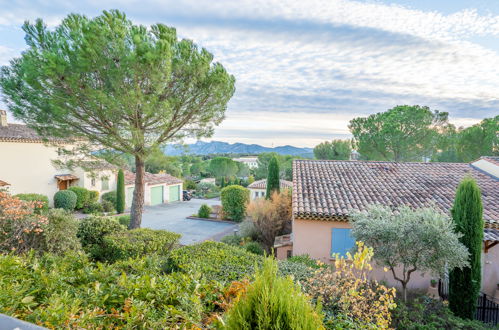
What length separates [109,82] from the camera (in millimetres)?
10336

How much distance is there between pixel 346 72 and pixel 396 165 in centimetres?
638

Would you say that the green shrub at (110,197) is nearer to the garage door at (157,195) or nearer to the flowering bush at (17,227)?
the garage door at (157,195)

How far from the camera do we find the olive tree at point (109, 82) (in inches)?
389

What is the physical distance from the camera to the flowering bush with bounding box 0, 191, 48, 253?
6.76m

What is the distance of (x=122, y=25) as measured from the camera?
33.7ft

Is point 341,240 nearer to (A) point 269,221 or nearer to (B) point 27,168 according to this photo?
(A) point 269,221

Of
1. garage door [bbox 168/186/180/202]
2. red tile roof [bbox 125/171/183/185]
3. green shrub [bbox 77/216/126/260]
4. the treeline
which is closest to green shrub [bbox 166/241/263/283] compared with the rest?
green shrub [bbox 77/216/126/260]

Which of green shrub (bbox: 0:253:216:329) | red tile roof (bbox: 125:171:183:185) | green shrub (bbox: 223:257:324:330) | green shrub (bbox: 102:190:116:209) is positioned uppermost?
green shrub (bbox: 223:257:324:330)

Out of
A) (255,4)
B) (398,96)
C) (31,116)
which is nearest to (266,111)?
(398,96)

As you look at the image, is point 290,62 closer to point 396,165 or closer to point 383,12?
point 383,12

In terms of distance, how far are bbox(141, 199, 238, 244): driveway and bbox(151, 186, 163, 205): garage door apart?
A: 961mm

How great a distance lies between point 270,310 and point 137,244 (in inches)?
275

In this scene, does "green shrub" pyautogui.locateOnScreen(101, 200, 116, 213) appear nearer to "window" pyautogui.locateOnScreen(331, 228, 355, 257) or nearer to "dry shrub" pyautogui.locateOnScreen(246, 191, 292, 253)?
"dry shrub" pyautogui.locateOnScreen(246, 191, 292, 253)

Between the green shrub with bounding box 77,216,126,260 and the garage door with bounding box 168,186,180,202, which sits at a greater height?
the green shrub with bounding box 77,216,126,260
